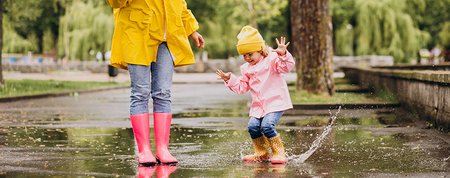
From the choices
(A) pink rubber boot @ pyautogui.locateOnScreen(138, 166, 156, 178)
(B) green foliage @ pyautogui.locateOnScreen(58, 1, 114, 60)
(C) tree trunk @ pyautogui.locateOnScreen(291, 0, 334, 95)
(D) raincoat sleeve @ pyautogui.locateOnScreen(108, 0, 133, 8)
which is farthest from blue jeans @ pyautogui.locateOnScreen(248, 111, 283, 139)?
(B) green foliage @ pyautogui.locateOnScreen(58, 1, 114, 60)

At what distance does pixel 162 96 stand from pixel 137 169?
0.96 metres

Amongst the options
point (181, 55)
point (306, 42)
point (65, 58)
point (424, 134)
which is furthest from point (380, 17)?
point (181, 55)

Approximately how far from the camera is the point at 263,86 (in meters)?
8.70

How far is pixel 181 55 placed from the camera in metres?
8.55

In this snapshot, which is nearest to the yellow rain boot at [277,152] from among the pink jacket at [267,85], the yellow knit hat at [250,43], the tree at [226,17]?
the pink jacket at [267,85]

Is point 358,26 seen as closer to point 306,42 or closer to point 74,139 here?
point 306,42

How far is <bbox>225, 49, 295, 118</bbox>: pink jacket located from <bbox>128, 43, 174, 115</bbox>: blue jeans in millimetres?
617

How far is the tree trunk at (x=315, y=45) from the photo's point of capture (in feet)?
69.0

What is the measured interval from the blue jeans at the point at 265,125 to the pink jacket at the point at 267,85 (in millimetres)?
45

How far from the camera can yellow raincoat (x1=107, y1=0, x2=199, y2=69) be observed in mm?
8352

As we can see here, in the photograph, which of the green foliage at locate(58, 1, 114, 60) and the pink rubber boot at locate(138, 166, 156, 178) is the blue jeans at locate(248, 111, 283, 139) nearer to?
the pink rubber boot at locate(138, 166, 156, 178)

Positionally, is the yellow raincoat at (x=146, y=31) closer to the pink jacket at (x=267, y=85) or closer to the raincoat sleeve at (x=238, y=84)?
the raincoat sleeve at (x=238, y=84)

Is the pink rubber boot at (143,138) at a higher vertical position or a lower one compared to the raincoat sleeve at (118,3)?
lower

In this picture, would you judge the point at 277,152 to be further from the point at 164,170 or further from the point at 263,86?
the point at 164,170
